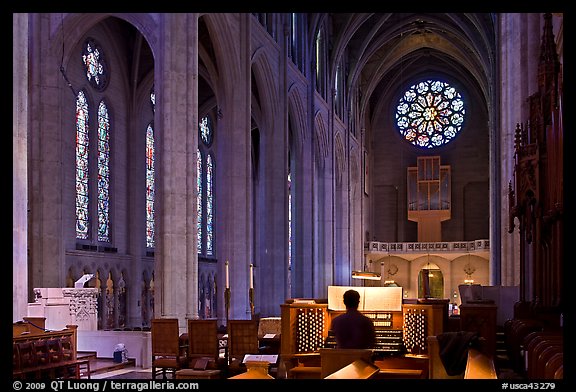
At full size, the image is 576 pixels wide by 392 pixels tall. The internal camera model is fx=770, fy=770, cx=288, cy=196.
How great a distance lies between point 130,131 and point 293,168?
766 cm

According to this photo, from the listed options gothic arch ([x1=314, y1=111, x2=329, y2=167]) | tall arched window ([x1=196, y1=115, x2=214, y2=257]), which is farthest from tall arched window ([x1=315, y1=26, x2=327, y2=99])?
tall arched window ([x1=196, y1=115, x2=214, y2=257])

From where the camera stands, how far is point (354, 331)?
7223 millimetres

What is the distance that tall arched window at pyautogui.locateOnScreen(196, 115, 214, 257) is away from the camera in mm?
30328

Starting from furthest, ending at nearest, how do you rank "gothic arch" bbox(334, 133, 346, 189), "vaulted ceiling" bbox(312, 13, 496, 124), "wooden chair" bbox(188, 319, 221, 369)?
1. "gothic arch" bbox(334, 133, 346, 189)
2. "vaulted ceiling" bbox(312, 13, 496, 124)
3. "wooden chair" bbox(188, 319, 221, 369)

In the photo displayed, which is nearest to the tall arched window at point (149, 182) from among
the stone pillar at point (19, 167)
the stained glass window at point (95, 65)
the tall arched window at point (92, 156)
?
the tall arched window at point (92, 156)

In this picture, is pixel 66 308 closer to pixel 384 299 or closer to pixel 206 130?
pixel 384 299

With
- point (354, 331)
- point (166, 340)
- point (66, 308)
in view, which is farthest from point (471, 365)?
point (66, 308)

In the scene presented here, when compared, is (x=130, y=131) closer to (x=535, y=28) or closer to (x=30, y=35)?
(x=30, y=35)

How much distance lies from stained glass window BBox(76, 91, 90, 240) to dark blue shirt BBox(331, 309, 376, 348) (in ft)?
52.5

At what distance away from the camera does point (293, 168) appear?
99.7 ft

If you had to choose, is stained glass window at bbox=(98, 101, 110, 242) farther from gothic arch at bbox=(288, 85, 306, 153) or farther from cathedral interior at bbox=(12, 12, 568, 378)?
gothic arch at bbox=(288, 85, 306, 153)

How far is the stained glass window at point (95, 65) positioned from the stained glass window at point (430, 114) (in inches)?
917

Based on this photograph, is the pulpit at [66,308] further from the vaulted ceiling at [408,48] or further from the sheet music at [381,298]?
the vaulted ceiling at [408,48]
